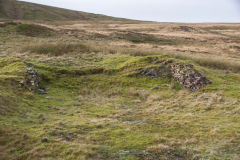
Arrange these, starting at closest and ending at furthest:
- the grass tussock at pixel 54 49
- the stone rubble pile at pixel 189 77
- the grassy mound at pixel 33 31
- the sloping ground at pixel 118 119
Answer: the sloping ground at pixel 118 119 → the stone rubble pile at pixel 189 77 → the grass tussock at pixel 54 49 → the grassy mound at pixel 33 31

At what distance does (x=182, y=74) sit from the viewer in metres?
18.8

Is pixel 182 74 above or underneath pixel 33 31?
underneath

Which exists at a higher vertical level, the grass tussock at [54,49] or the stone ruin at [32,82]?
the grass tussock at [54,49]

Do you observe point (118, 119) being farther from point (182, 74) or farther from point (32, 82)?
point (182, 74)

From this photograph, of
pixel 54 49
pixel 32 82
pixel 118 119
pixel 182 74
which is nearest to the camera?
pixel 118 119

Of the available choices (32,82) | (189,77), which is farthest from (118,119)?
(189,77)

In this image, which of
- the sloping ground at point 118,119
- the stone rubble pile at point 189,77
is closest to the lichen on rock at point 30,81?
the sloping ground at point 118,119

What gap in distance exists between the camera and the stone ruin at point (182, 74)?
1766 cm

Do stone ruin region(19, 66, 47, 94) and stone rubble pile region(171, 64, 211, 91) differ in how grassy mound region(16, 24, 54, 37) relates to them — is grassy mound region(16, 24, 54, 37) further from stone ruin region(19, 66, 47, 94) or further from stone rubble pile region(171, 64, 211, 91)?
stone rubble pile region(171, 64, 211, 91)

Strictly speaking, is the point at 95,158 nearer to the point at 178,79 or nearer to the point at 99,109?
the point at 99,109

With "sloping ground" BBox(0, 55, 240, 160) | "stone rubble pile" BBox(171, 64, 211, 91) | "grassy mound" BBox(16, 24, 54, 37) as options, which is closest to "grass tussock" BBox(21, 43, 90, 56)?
"sloping ground" BBox(0, 55, 240, 160)

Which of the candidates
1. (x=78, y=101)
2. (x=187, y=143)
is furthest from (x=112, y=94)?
(x=187, y=143)

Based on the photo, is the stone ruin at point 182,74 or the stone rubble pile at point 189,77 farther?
the stone ruin at point 182,74

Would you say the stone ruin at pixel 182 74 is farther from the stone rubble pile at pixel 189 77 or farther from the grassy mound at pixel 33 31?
the grassy mound at pixel 33 31
